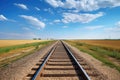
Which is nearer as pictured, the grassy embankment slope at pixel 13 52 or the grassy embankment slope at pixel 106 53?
the grassy embankment slope at pixel 106 53

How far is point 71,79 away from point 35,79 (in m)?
1.31

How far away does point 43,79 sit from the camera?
564cm

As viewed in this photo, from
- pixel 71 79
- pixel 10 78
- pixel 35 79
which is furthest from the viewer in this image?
pixel 10 78

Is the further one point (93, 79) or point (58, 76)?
point (58, 76)

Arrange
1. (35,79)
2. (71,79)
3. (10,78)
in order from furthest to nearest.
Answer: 1. (10,78)
2. (71,79)
3. (35,79)

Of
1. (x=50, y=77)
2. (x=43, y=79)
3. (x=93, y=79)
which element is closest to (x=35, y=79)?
(x=43, y=79)

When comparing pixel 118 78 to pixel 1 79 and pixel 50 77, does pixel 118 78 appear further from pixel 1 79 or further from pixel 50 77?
pixel 1 79

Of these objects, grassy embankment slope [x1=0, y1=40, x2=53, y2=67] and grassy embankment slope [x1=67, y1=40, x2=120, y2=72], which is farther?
grassy embankment slope [x1=0, y1=40, x2=53, y2=67]

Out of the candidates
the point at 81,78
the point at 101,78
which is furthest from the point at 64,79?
the point at 101,78

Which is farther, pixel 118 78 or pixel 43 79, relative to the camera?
pixel 118 78

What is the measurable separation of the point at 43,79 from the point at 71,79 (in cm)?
103

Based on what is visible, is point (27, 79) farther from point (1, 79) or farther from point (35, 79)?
point (1, 79)

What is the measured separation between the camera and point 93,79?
5.71 metres

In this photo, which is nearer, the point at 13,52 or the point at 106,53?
the point at 106,53
